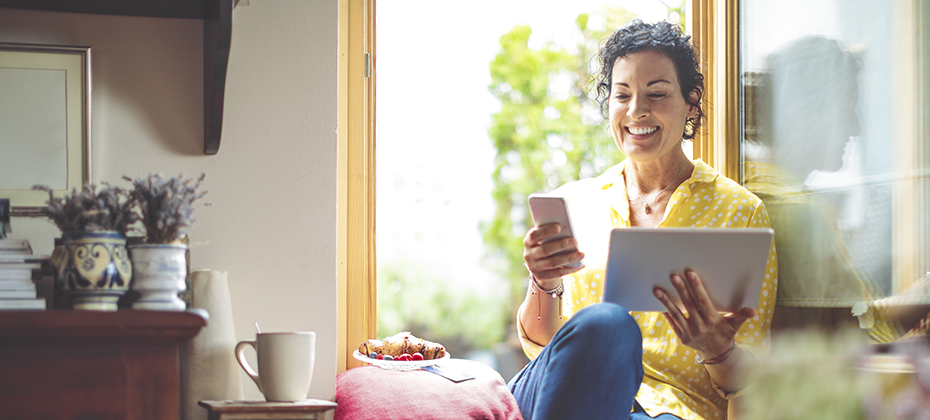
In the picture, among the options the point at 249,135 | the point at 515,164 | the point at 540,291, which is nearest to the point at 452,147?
the point at 515,164

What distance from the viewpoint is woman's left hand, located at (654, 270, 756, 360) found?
1144 millimetres

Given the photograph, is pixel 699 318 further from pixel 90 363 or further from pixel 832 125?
pixel 90 363

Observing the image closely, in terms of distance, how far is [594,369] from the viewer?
3.67 feet

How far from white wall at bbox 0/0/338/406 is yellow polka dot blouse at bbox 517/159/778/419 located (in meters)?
0.59

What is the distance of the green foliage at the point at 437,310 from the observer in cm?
561

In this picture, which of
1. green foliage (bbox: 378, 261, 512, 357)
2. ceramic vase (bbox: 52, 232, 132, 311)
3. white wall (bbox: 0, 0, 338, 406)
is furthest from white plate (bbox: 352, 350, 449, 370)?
green foliage (bbox: 378, 261, 512, 357)

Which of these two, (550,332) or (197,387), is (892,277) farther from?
(197,387)

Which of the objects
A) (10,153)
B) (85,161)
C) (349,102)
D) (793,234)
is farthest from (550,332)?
(10,153)

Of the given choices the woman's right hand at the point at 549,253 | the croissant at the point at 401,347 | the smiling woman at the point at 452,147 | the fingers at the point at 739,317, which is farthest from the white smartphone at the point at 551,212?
the smiling woman at the point at 452,147

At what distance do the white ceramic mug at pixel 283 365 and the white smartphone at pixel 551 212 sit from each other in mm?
457

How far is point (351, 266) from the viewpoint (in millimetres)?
1599

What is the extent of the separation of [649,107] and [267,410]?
3.49ft

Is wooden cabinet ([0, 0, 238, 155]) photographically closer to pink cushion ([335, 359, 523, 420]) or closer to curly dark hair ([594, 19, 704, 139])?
pink cushion ([335, 359, 523, 420])

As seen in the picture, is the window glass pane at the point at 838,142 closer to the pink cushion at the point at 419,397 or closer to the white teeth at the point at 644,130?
the white teeth at the point at 644,130
